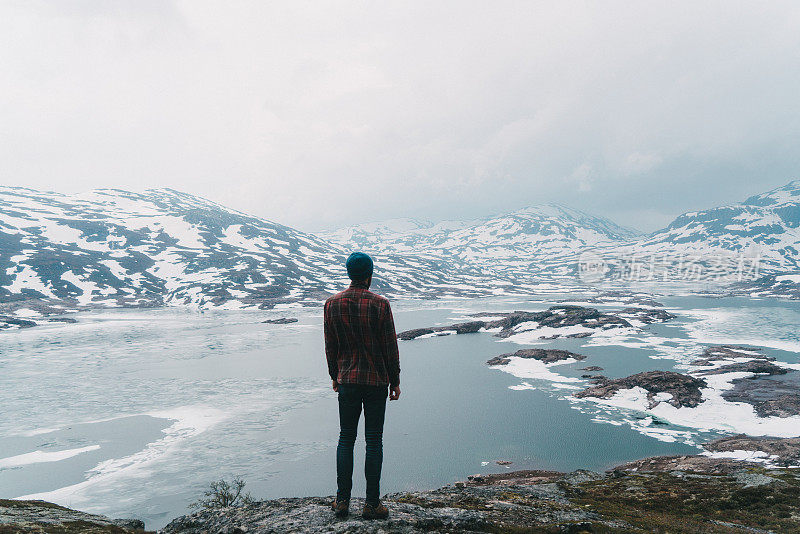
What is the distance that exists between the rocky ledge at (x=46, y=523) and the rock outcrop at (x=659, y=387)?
2385 inches

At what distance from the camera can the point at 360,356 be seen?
7152mm

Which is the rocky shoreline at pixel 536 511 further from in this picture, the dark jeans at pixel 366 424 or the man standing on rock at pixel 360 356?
the man standing on rock at pixel 360 356

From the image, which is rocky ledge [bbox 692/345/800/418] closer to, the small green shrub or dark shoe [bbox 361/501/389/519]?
the small green shrub

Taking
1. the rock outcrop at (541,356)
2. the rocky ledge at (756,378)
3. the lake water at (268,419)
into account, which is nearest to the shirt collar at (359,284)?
the lake water at (268,419)

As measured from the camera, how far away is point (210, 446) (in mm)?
45406

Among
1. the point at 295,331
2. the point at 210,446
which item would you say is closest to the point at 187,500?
the point at 210,446

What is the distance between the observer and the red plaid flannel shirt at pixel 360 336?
7.16 metres

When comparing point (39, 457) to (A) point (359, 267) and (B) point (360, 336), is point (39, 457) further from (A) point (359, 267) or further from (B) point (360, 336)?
(A) point (359, 267)

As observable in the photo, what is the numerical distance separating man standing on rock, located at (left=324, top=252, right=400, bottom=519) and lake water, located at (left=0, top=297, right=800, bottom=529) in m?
30.6

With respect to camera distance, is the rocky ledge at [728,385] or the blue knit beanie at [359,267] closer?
the blue knit beanie at [359,267]

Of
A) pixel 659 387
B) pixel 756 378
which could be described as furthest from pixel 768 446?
pixel 756 378

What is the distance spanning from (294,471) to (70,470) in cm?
2064

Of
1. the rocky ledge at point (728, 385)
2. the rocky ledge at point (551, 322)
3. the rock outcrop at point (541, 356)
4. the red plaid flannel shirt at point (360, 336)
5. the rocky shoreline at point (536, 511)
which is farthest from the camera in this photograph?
the rocky ledge at point (551, 322)

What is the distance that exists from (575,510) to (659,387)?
5777 centimetres
